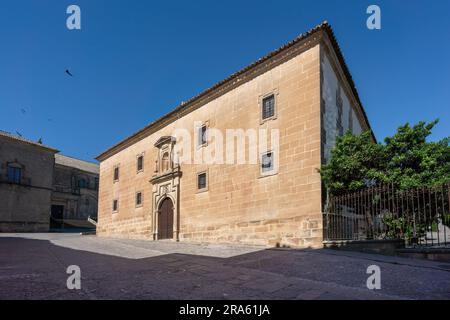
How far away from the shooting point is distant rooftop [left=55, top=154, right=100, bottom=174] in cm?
3764

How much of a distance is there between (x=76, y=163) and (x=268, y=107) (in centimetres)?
3414

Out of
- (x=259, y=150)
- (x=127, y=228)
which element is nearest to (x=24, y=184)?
(x=127, y=228)

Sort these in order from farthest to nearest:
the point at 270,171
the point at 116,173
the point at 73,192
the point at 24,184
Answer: the point at 73,192, the point at 24,184, the point at 116,173, the point at 270,171

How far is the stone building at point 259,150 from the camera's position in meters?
10.6

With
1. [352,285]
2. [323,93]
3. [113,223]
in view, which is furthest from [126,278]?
[113,223]

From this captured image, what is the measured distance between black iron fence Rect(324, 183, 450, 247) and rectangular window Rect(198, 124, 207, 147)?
21.3 feet

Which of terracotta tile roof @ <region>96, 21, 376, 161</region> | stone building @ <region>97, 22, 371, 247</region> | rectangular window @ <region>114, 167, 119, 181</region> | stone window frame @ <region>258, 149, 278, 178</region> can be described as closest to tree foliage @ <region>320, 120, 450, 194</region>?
stone building @ <region>97, 22, 371, 247</region>

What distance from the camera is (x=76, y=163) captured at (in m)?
40.1

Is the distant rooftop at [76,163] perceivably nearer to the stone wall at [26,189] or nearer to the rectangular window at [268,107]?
the stone wall at [26,189]

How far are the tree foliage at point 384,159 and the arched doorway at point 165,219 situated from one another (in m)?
8.54

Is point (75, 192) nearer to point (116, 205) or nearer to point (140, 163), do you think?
point (116, 205)

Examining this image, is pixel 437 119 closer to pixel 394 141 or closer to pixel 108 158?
pixel 394 141

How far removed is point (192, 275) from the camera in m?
6.01

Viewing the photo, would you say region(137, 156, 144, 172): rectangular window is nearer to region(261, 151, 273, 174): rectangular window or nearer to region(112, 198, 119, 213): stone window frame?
region(112, 198, 119, 213): stone window frame
